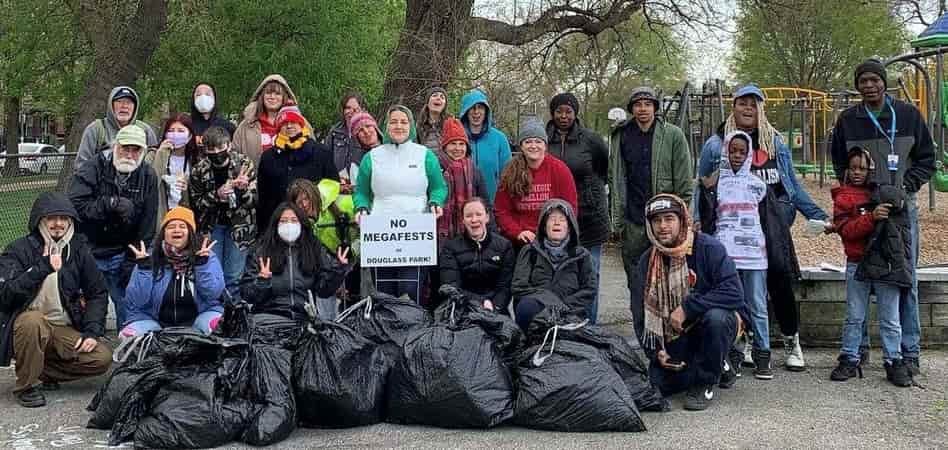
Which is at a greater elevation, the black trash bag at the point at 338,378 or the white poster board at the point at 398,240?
the white poster board at the point at 398,240

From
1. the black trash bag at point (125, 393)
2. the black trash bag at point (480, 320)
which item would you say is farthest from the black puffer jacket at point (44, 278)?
the black trash bag at point (480, 320)

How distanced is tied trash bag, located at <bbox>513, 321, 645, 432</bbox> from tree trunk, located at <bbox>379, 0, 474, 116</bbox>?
822 cm

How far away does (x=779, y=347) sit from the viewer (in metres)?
6.93

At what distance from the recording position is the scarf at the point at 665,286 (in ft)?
18.2

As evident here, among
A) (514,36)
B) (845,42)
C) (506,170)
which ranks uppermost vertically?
(845,42)

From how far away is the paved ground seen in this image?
15.9ft

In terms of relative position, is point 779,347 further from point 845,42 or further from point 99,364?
point 845,42

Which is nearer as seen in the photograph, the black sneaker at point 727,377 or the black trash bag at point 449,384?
the black trash bag at point 449,384

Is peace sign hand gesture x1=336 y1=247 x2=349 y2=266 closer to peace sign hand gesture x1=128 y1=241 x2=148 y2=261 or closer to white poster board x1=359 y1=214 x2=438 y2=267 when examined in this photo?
white poster board x1=359 y1=214 x2=438 y2=267

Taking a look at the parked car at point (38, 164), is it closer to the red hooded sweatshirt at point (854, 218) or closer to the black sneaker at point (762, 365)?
the black sneaker at point (762, 365)

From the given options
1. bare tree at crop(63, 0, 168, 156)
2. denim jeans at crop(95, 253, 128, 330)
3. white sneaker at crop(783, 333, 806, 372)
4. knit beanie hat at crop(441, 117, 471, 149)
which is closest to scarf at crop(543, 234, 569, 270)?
knit beanie hat at crop(441, 117, 471, 149)

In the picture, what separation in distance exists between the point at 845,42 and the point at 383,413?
3127 cm

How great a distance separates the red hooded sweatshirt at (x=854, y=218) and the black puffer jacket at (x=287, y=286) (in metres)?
3.10

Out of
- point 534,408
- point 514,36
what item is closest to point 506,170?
point 534,408
